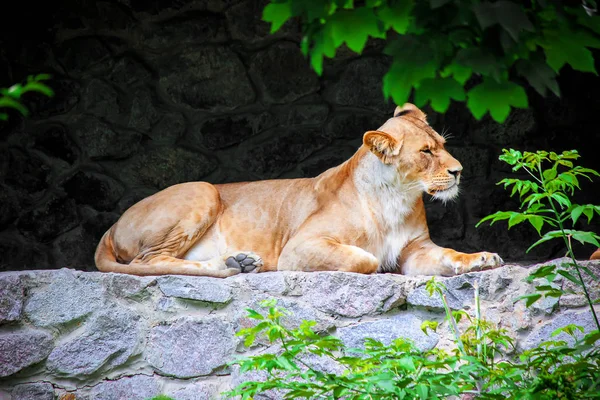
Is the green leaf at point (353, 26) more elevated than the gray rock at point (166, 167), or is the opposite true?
the green leaf at point (353, 26)

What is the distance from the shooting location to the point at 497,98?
188 cm

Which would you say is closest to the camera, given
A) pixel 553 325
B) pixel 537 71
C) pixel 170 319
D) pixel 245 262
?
pixel 537 71

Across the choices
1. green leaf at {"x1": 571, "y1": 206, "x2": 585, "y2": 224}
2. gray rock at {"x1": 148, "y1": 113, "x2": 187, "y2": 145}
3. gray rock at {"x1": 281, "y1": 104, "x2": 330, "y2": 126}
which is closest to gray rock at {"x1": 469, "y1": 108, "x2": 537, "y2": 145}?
gray rock at {"x1": 281, "y1": 104, "x2": 330, "y2": 126}

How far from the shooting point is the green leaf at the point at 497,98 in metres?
1.88

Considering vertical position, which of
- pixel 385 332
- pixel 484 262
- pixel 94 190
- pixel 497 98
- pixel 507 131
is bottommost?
pixel 94 190

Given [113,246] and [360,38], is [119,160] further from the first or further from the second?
[360,38]

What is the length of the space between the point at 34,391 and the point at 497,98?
281 centimetres

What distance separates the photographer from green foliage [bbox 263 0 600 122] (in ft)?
6.10

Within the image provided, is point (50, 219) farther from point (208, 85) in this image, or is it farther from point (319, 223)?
point (319, 223)

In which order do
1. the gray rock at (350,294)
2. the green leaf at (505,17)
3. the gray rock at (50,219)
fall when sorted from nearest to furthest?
the green leaf at (505,17) → the gray rock at (350,294) → the gray rock at (50,219)

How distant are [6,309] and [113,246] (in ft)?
3.39

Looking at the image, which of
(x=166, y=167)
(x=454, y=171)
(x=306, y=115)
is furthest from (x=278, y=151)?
(x=454, y=171)

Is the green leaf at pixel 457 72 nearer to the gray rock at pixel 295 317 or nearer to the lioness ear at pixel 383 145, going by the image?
the gray rock at pixel 295 317

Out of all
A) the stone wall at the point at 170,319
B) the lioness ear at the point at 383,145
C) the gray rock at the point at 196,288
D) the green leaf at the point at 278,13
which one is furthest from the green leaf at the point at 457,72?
the lioness ear at the point at 383,145
